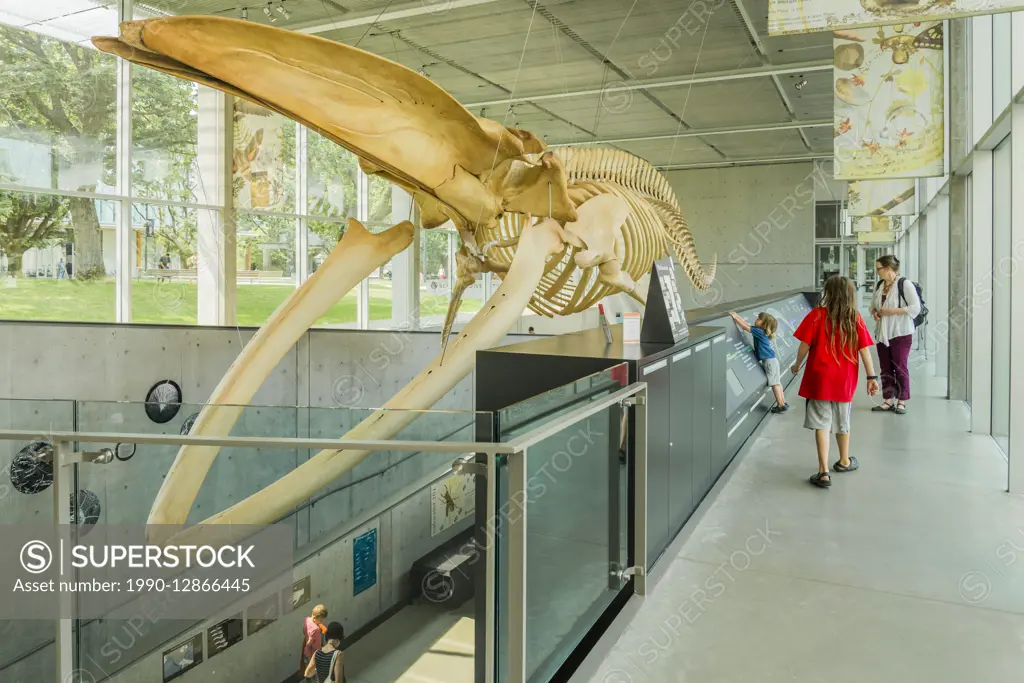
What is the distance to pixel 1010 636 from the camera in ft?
10.3

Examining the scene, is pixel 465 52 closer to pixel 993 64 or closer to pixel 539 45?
pixel 539 45

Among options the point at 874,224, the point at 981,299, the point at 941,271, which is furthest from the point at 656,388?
the point at 874,224

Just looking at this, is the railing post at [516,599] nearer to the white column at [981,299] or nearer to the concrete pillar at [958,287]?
the white column at [981,299]

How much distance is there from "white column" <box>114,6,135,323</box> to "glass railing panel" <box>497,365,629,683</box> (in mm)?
9182

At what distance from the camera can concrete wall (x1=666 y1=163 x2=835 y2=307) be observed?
24219 millimetres

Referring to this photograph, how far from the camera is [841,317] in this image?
17.3ft

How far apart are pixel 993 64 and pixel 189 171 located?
10559 mm

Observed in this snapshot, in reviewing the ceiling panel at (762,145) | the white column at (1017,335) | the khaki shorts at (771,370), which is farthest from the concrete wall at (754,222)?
the white column at (1017,335)

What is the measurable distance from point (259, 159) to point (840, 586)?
39.0 ft

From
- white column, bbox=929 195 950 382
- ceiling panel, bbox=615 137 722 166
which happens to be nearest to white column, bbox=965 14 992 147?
white column, bbox=929 195 950 382

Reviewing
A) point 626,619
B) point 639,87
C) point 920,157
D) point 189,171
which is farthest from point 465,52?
point 626,619

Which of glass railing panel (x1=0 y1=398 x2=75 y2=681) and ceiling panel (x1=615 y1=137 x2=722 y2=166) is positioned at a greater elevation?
ceiling panel (x1=615 y1=137 x2=722 y2=166)

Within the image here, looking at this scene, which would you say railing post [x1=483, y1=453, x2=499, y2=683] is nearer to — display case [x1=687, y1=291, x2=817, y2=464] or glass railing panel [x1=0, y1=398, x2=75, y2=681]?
glass railing panel [x1=0, y1=398, x2=75, y2=681]

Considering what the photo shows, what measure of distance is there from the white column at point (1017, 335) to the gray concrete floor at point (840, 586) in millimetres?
239
